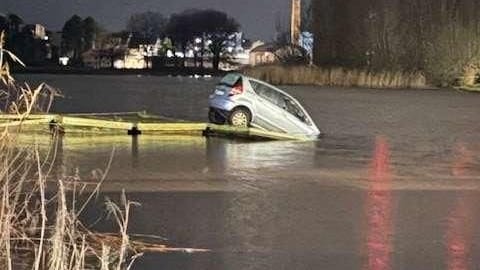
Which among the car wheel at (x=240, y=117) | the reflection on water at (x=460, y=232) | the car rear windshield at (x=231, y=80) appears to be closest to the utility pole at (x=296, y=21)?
the car rear windshield at (x=231, y=80)

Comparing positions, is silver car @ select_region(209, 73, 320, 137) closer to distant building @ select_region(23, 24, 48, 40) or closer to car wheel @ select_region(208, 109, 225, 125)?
car wheel @ select_region(208, 109, 225, 125)

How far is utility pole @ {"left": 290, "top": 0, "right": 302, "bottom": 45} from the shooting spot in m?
87.1

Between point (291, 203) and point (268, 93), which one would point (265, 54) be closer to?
point (268, 93)

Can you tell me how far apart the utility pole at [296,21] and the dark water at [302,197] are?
62.6m

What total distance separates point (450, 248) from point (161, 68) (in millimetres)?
132523

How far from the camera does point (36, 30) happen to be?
132500 mm

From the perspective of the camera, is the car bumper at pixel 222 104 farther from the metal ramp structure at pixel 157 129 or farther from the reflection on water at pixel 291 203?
the reflection on water at pixel 291 203

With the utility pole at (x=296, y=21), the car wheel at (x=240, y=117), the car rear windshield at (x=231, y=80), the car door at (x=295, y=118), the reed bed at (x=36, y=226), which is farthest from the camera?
the utility pole at (x=296, y=21)

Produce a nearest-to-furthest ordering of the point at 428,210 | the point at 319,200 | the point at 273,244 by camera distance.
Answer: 1. the point at 273,244
2. the point at 428,210
3. the point at 319,200

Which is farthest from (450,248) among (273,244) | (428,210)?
(428,210)

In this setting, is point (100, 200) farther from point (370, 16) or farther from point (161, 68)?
point (161, 68)

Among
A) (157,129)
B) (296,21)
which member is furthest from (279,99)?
(296,21)

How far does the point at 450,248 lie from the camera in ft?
29.5

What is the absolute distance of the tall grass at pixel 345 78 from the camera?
209ft
